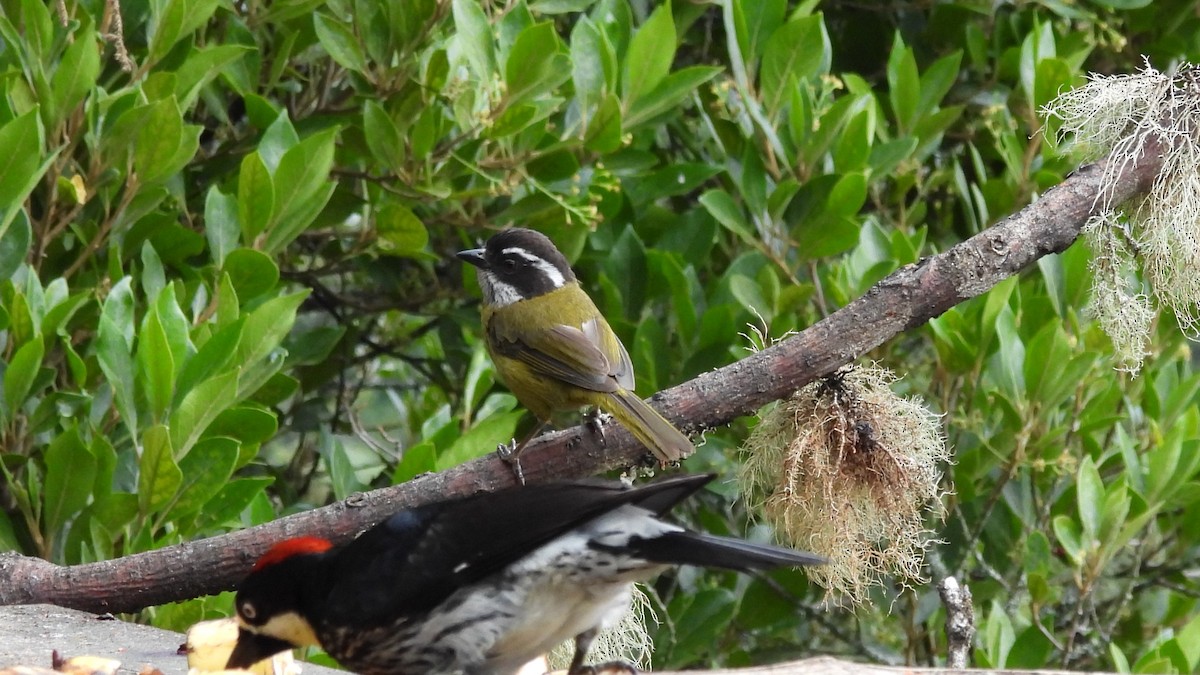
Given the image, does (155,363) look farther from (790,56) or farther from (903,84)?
(903,84)

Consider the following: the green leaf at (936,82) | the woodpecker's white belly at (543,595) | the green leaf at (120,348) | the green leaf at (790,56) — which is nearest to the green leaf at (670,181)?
the green leaf at (790,56)

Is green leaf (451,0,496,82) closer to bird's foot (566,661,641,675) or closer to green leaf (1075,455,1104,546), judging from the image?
bird's foot (566,661,641,675)

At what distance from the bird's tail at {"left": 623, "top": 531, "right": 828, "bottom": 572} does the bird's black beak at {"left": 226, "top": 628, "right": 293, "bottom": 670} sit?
865mm

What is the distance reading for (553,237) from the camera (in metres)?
5.05

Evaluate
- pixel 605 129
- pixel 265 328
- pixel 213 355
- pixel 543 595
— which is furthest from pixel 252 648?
pixel 605 129

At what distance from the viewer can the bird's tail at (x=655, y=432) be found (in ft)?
11.8

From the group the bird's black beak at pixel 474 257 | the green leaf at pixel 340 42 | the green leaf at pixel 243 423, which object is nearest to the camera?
the green leaf at pixel 243 423

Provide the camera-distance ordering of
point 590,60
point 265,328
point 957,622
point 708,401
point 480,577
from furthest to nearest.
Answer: point 590,60 < point 265,328 < point 708,401 < point 957,622 < point 480,577

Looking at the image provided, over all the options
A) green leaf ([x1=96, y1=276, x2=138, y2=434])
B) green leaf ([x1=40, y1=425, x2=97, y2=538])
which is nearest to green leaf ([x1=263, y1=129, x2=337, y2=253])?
green leaf ([x1=96, y1=276, x2=138, y2=434])

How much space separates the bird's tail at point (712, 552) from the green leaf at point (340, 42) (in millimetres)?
2228

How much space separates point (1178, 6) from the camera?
597 cm

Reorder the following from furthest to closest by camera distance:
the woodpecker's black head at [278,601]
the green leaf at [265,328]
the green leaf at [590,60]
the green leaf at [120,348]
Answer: the green leaf at [590,60]
the green leaf at [265,328]
the green leaf at [120,348]
the woodpecker's black head at [278,601]

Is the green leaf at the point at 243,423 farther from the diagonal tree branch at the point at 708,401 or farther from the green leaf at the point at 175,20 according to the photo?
the green leaf at the point at 175,20

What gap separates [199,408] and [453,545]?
1.08 metres
